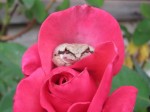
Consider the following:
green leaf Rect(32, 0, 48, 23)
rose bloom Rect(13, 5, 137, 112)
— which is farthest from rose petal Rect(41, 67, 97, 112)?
green leaf Rect(32, 0, 48, 23)

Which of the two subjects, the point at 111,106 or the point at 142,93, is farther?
the point at 142,93

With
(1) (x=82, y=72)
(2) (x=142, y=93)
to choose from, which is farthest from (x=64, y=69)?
(2) (x=142, y=93)

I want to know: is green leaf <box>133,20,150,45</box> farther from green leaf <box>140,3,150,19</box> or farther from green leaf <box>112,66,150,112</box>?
green leaf <box>112,66,150,112</box>

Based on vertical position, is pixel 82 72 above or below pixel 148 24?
above

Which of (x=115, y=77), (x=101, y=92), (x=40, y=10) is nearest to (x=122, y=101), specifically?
(x=101, y=92)

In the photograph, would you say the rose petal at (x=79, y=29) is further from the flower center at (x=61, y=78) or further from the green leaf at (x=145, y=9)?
the green leaf at (x=145, y=9)

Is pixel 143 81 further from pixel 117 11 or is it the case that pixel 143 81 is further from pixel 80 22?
pixel 117 11
